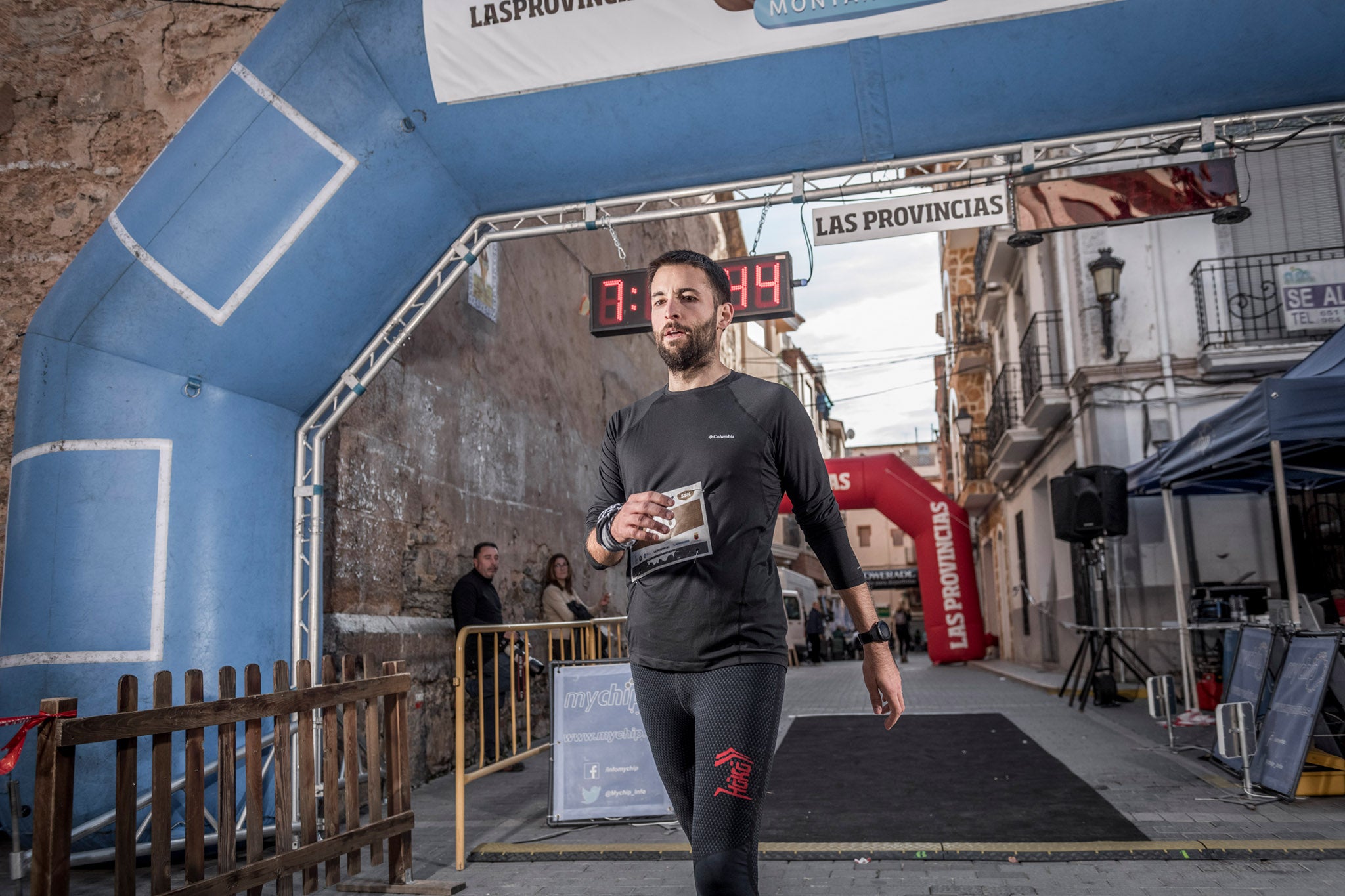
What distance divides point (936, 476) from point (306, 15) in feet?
247

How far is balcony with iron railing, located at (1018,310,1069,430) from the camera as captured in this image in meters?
15.0

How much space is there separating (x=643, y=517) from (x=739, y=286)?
5.15m

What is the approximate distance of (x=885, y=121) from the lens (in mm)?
5961

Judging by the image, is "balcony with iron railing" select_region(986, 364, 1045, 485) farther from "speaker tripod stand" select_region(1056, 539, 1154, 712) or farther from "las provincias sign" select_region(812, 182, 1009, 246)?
"las provincias sign" select_region(812, 182, 1009, 246)

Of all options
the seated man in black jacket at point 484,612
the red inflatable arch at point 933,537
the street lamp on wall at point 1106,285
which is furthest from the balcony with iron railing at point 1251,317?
the seated man in black jacket at point 484,612

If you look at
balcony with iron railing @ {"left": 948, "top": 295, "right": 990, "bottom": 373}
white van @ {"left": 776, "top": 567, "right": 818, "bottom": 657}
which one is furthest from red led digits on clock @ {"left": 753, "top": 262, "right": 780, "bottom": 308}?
balcony with iron railing @ {"left": 948, "top": 295, "right": 990, "bottom": 373}

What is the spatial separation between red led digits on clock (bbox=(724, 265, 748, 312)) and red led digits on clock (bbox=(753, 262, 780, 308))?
0.08 meters

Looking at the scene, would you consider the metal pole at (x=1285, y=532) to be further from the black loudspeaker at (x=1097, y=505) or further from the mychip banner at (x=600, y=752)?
the mychip banner at (x=600, y=752)

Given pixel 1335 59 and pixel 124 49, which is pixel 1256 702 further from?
pixel 124 49

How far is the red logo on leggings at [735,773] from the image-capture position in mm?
2334

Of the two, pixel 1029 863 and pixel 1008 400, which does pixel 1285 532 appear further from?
pixel 1008 400

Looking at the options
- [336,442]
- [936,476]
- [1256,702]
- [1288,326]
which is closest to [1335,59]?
[1256,702]

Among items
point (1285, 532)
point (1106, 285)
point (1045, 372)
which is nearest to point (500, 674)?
point (1285, 532)

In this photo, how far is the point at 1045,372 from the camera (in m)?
16.2
